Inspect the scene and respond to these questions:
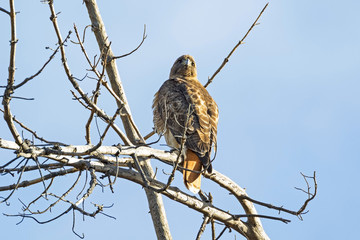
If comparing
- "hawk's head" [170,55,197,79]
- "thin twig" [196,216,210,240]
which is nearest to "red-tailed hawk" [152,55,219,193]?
"thin twig" [196,216,210,240]

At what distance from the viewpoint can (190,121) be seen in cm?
551

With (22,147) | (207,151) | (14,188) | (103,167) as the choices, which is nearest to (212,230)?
(207,151)

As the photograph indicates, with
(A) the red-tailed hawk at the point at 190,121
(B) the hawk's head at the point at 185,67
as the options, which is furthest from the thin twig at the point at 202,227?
(B) the hawk's head at the point at 185,67

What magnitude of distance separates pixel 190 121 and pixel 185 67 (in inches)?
80.9

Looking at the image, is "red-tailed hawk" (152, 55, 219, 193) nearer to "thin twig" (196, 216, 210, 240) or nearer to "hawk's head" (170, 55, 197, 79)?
"thin twig" (196, 216, 210, 240)

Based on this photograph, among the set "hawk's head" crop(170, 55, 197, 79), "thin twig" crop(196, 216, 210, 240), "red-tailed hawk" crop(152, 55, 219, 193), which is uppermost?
"hawk's head" crop(170, 55, 197, 79)

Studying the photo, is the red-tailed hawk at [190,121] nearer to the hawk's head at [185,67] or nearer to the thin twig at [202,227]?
the thin twig at [202,227]

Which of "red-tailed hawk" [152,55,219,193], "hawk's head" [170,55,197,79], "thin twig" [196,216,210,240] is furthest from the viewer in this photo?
"hawk's head" [170,55,197,79]

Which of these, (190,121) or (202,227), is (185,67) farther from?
(202,227)

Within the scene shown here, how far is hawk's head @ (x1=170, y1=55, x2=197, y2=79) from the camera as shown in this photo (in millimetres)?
7434

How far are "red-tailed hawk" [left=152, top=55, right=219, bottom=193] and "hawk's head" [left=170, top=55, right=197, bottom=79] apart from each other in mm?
781

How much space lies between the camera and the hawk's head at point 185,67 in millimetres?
7434

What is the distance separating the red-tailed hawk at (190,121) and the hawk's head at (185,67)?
0.78m

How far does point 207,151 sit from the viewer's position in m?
5.28
